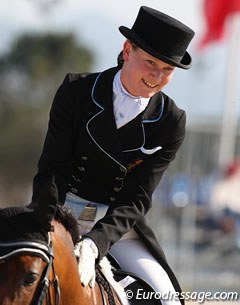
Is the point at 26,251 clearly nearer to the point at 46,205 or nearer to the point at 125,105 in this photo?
the point at 46,205

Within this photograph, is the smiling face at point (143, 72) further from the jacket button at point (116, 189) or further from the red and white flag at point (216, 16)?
the red and white flag at point (216, 16)

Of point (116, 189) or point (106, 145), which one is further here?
point (116, 189)

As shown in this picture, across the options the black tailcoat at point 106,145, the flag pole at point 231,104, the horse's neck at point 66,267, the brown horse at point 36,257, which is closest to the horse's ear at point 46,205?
the brown horse at point 36,257

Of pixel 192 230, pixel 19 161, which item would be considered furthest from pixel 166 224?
pixel 19 161

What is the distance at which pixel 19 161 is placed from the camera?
5225 cm

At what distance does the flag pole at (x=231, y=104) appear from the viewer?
19641mm

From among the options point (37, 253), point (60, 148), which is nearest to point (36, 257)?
point (37, 253)

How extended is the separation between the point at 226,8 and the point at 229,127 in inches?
104

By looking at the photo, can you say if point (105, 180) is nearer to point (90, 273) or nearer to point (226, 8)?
point (90, 273)

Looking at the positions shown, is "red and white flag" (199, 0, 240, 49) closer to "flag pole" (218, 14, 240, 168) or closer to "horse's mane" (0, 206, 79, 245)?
"flag pole" (218, 14, 240, 168)

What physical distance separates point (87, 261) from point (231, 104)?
17162 mm

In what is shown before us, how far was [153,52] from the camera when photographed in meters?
4.79

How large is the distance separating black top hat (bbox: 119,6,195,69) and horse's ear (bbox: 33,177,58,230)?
1108 millimetres

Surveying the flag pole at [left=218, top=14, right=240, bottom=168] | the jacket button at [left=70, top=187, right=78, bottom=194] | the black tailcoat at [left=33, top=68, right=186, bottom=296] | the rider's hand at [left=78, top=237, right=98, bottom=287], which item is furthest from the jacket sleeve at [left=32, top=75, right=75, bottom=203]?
the flag pole at [left=218, top=14, right=240, bottom=168]
